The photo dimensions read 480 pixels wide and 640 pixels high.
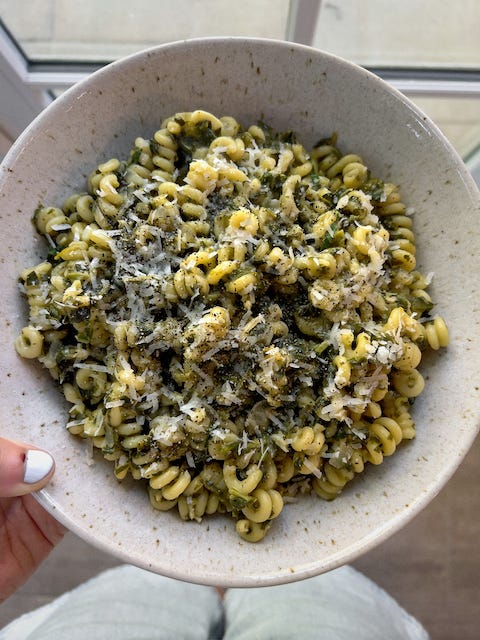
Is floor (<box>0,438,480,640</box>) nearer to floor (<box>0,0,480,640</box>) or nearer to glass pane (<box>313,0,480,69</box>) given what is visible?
floor (<box>0,0,480,640</box>)

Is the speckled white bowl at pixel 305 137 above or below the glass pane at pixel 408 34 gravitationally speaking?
below

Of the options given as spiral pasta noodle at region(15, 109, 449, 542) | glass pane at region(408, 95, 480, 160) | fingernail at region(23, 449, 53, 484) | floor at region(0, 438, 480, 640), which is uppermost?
glass pane at region(408, 95, 480, 160)

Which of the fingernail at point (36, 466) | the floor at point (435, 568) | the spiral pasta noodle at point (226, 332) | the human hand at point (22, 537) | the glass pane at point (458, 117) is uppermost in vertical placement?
the glass pane at point (458, 117)

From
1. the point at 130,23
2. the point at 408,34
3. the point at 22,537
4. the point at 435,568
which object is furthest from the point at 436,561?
the point at 130,23

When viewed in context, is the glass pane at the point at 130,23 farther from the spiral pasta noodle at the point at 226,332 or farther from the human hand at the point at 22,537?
the human hand at the point at 22,537

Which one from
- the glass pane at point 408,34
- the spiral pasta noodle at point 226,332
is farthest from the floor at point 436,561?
the spiral pasta noodle at point 226,332

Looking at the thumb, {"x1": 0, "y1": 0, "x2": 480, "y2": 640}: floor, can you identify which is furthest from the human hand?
{"x1": 0, "y1": 0, "x2": 480, "y2": 640}: floor

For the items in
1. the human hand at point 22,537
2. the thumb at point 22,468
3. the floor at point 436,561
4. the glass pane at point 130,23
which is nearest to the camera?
the thumb at point 22,468

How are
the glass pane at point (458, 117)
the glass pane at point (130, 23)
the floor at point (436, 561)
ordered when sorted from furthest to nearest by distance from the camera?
the floor at point (436, 561)
the glass pane at point (458, 117)
the glass pane at point (130, 23)
